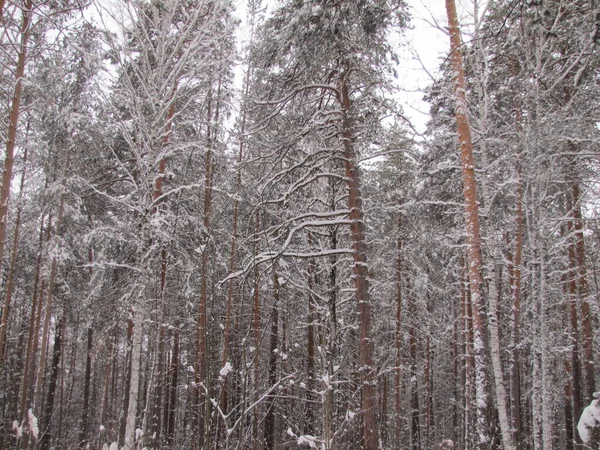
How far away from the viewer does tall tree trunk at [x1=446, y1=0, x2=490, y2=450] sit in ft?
21.0

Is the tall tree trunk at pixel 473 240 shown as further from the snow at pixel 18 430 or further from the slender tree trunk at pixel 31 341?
the slender tree trunk at pixel 31 341

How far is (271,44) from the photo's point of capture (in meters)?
8.13

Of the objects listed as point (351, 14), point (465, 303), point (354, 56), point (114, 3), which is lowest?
point (465, 303)

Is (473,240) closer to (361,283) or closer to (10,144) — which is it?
(361,283)

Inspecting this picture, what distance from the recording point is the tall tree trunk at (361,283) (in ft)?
22.6

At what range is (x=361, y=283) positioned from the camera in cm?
765

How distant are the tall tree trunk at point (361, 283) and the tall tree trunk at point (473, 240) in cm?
170

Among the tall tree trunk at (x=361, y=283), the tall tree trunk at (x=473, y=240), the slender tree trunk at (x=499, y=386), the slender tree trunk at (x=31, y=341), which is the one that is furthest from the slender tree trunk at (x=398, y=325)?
the slender tree trunk at (x=31, y=341)

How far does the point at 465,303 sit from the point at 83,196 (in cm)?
1342

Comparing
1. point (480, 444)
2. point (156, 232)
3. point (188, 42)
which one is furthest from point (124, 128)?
point (480, 444)

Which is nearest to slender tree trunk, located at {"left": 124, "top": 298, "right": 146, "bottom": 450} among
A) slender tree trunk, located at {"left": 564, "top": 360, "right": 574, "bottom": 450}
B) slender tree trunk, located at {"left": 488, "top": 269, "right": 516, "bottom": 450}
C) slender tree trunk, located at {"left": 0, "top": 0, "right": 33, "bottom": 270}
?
slender tree trunk, located at {"left": 0, "top": 0, "right": 33, "bottom": 270}

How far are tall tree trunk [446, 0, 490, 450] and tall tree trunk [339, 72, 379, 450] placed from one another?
170 cm

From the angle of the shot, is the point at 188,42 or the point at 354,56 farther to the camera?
the point at 188,42

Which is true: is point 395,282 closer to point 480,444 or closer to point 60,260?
point 480,444
